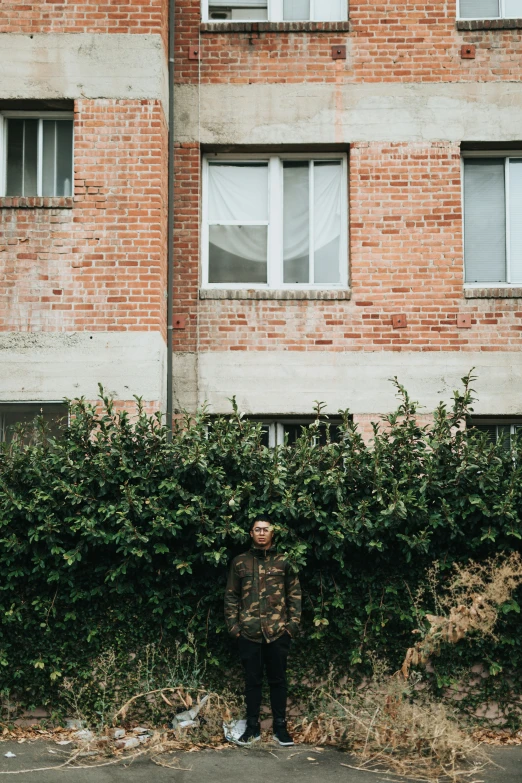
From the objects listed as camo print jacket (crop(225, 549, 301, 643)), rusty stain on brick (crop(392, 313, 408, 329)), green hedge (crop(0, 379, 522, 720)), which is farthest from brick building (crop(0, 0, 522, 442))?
camo print jacket (crop(225, 549, 301, 643))

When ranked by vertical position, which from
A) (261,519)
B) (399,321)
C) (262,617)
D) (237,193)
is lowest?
(262,617)

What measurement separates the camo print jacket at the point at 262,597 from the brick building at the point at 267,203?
3.05m

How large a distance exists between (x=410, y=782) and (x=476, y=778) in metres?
Answer: 0.55

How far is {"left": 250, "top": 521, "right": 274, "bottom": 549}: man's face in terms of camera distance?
8.50 meters

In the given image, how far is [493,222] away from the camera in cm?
1220

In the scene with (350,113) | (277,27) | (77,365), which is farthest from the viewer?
(277,27)

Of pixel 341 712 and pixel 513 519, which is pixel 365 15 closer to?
pixel 513 519

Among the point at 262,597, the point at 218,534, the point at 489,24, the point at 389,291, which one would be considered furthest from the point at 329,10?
the point at 262,597

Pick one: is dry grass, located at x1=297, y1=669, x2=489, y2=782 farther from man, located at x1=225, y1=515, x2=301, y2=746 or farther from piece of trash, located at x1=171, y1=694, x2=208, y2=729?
piece of trash, located at x1=171, y1=694, x2=208, y2=729

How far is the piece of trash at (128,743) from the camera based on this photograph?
8.30 m

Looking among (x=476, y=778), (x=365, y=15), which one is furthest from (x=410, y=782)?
(x=365, y=15)

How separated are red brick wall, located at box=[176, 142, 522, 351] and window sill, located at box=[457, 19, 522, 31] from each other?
1.58 meters

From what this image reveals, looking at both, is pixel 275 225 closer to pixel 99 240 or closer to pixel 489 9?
pixel 99 240

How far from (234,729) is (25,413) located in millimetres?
4533
